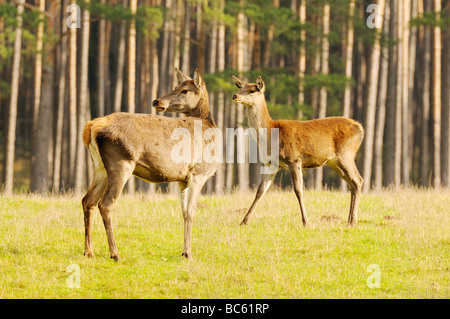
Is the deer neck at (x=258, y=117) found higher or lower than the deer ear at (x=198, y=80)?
lower

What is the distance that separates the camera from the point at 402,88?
28.3 meters

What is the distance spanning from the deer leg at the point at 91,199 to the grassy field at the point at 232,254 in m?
0.21

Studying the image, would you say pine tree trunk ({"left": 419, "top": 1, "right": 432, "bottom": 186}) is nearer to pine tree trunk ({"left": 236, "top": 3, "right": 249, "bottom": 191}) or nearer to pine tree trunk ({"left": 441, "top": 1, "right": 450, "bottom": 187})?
pine tree trunk ({"left": 441, "top": 1, "right": 450, "bottom": 187})

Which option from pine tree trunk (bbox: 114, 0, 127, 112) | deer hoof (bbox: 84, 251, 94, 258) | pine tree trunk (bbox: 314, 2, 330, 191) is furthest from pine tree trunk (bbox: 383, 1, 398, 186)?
deer hoof (bbox: 84, 251, 94, 258)

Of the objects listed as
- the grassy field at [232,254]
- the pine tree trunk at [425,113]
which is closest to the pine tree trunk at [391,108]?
the pine tree trunk at [425,113]

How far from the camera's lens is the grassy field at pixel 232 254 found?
8398mm

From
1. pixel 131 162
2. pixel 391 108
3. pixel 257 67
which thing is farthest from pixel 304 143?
pixel 257 67

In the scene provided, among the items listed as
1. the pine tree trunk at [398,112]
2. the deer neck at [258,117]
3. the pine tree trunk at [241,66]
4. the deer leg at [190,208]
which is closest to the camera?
the deer leg at [190,208]

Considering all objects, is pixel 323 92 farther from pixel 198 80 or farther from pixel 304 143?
pixel 198 80

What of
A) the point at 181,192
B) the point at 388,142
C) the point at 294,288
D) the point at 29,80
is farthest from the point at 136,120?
the point at 29,80

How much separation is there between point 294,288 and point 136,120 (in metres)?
3.03

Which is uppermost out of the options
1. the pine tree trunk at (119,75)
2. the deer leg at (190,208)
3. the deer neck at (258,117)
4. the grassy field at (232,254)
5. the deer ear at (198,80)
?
the pine tree trunk at (119,75)

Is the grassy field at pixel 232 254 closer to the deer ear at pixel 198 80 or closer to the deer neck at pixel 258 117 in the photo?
the deer neck at pixel 258 117
